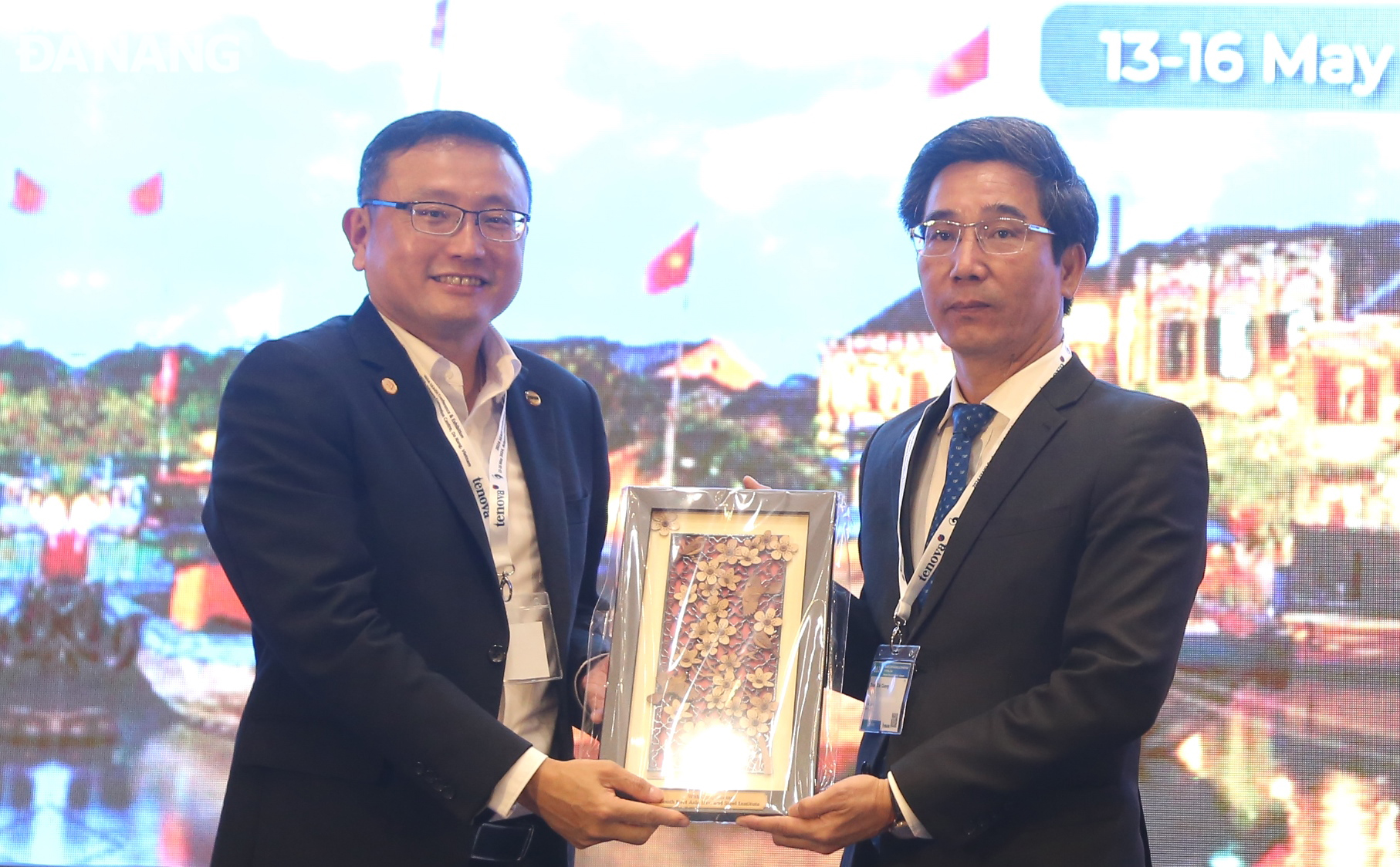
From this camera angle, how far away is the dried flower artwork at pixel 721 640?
1974 mm

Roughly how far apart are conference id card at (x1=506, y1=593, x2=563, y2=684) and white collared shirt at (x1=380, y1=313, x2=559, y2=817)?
3 centimetres

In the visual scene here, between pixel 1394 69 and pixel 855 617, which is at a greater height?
pixel 1394 69

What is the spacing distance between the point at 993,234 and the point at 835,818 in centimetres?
104

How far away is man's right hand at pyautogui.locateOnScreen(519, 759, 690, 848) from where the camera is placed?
1.89m

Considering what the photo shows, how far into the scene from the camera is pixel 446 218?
7.32 feet

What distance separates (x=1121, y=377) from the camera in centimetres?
396

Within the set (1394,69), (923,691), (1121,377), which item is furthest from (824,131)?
(923,691)

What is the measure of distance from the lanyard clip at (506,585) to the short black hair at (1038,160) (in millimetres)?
1070

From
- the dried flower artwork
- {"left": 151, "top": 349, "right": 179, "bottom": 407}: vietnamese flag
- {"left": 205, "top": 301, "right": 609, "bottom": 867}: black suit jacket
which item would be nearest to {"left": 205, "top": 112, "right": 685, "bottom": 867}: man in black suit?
{"left": 205, "top": 301, "right": 609, "bottom": 867}: black suit jacket

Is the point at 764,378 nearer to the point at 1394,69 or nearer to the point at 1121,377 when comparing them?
the point at 1121,377

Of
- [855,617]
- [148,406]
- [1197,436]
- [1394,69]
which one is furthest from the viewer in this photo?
[148,406]

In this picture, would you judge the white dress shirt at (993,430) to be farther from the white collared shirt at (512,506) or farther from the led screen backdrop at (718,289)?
the led screen backdrop at (718,289)

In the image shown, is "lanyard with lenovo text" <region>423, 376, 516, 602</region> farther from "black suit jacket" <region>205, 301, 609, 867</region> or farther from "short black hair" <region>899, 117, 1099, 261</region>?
"short black hair" <region>899, 117, 1099, 261</region>

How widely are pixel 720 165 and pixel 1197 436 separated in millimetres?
2417
